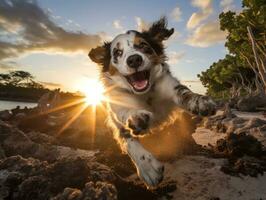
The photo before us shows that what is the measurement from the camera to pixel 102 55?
6301 millimetres

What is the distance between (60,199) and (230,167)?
3.63 metres

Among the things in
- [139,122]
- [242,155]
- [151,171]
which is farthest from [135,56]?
[242,155]

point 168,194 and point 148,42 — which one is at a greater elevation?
point 148,42

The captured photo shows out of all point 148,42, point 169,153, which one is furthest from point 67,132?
point 148,42

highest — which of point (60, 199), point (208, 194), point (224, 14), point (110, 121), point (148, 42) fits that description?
point (224, 14)

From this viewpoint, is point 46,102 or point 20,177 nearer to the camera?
point 20,177

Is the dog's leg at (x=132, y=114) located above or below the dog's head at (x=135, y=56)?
below

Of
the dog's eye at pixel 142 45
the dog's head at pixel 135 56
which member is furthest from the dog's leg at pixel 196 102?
the dog's eye at pixel 142 45

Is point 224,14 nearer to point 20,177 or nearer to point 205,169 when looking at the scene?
point 205,169

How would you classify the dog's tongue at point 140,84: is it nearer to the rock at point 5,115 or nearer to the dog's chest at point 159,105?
the dog's chest at point 159,105

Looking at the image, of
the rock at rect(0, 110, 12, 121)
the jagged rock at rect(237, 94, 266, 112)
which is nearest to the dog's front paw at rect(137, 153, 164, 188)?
the rock at rect(0, 110, 12, 121)

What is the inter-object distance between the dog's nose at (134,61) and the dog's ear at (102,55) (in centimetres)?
109

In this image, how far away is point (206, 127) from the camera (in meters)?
13.9

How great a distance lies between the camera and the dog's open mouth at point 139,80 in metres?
5.29
